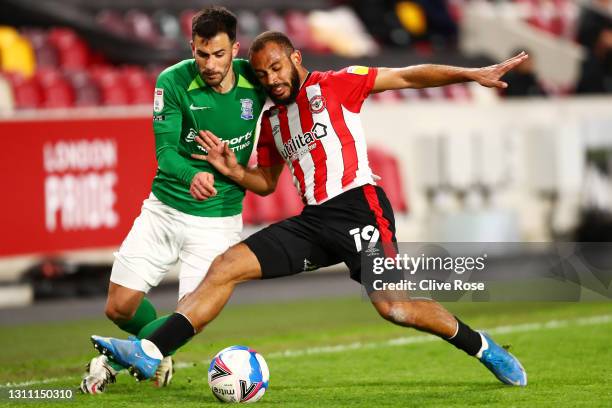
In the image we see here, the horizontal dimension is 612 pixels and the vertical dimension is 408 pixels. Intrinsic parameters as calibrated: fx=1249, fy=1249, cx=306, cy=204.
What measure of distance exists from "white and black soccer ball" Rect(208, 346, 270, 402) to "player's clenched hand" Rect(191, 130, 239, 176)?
107 centimetres

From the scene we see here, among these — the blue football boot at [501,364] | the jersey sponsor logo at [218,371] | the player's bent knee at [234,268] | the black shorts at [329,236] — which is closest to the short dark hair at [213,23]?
the black shorts at [329,236]

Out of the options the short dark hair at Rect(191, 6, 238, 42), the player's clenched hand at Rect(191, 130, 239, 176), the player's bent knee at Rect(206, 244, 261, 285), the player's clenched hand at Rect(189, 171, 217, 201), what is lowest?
the player's bent knee at Rect(206, 244, 261, 285)

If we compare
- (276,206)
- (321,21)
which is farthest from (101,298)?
(321,21)

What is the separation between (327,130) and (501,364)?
1.60 meters

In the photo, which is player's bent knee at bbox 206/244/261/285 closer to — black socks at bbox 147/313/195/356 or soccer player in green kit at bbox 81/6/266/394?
black socks at bbox 147/313/195/356

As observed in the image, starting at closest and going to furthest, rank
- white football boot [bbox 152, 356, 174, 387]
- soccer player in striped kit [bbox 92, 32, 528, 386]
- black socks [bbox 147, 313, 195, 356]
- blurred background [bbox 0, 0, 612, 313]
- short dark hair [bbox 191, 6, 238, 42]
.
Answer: black socks [bbox 147, 313, 195, 356]
soccer player in striped kit [bbox 92, 32, 528, 386]
short dark hair [bbox 191, 6, 238, 42]
white football boot [bbox 152, 356, 174, 387]
blurred background [bbox 0, 0, 612, 313]

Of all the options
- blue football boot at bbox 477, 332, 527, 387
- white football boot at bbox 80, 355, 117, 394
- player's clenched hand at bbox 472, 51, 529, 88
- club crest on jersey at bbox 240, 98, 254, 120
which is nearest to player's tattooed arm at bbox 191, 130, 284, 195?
club crest on jersey at bbox 240, 98, 254, 120

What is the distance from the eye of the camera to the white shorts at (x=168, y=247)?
7168mm

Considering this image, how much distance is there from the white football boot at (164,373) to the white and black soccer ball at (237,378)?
0.73m

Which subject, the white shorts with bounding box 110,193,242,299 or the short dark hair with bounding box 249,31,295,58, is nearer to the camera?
the short dark hair with bounding box 249,31,295,58

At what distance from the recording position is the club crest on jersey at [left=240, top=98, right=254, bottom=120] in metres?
7.11

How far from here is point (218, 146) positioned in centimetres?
700

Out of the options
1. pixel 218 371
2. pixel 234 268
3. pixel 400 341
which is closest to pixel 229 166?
pixel 234 268

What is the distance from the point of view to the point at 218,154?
701 centimetres
